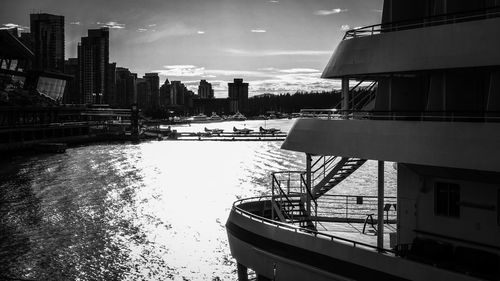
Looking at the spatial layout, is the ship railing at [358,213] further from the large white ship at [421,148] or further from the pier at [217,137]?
the pier at [217,137]

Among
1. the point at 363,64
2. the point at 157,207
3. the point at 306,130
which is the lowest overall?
the point at 157,207

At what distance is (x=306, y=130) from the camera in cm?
1421

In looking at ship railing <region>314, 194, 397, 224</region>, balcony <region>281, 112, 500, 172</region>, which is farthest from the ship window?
ship railing <region>314, 194, 397, 224</region>

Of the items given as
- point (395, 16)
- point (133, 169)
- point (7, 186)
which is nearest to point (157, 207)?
point (7, 186)

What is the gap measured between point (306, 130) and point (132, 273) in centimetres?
1714

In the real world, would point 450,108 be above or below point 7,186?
above

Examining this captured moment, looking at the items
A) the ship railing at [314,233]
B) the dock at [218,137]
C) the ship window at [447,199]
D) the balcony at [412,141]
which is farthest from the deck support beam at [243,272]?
the dock at [218,137]

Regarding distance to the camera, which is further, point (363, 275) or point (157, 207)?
point (157, 207)

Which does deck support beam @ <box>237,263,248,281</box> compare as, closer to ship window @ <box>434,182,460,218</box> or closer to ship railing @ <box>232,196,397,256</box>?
ship railing @ <box>232,196,397,256</box>

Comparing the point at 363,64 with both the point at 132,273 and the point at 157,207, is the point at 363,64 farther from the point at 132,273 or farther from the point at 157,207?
the point at 157,207

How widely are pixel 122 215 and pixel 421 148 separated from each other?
36423 millimetres

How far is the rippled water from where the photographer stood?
94.0ft

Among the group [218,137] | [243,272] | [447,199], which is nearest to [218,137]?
[218,137]

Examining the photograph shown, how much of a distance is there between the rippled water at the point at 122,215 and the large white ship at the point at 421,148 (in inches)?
600
